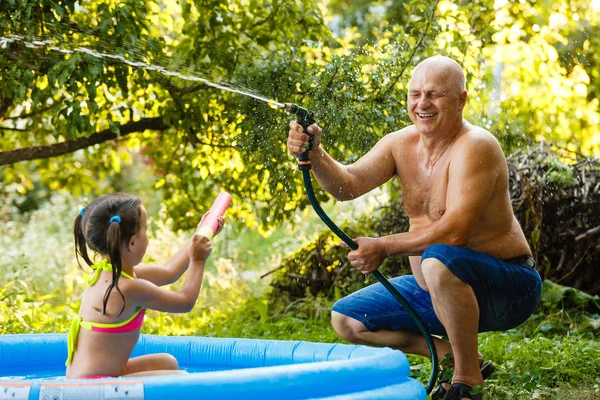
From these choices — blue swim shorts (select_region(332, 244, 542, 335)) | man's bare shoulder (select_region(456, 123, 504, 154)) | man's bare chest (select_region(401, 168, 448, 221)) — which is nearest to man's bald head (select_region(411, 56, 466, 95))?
man's bare shoulder (select_region(456, 123, 504, 154))

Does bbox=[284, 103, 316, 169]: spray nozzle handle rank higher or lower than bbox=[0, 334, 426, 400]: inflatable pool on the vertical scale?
higher

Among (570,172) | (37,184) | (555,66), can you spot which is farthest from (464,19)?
(37,184)

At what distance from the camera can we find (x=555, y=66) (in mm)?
7391

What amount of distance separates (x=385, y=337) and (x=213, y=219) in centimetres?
85

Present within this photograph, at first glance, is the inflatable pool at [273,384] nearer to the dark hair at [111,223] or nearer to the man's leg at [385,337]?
the man's leg at [385,337]

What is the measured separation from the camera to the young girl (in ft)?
8.52

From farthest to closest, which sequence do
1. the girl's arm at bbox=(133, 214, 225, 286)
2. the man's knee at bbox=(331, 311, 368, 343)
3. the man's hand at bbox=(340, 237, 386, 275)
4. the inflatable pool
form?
the man's knee at bbox=(331, 311, 368, 343)
the girl's arm at bbox=(133, 214, 225, 286)
the man's hand at bbox=(340, 237, 386, 275)
the inflatable pool

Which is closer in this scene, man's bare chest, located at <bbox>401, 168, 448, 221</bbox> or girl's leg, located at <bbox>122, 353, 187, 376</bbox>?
girl's leg, located at <bbox>122, 353, 187, 376</bbox>

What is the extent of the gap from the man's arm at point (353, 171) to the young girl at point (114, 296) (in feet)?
2.19

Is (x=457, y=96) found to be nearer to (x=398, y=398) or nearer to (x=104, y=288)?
(x=398, y=398)

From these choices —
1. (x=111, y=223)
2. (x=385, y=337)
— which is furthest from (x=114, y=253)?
(x=385, y=337)

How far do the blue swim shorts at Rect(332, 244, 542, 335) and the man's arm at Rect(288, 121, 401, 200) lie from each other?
1.33 ft

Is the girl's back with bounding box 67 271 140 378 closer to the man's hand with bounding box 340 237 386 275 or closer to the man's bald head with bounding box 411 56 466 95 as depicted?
the man's hand with bounding box 340 237 386 275

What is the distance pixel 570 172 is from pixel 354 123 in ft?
4.86
